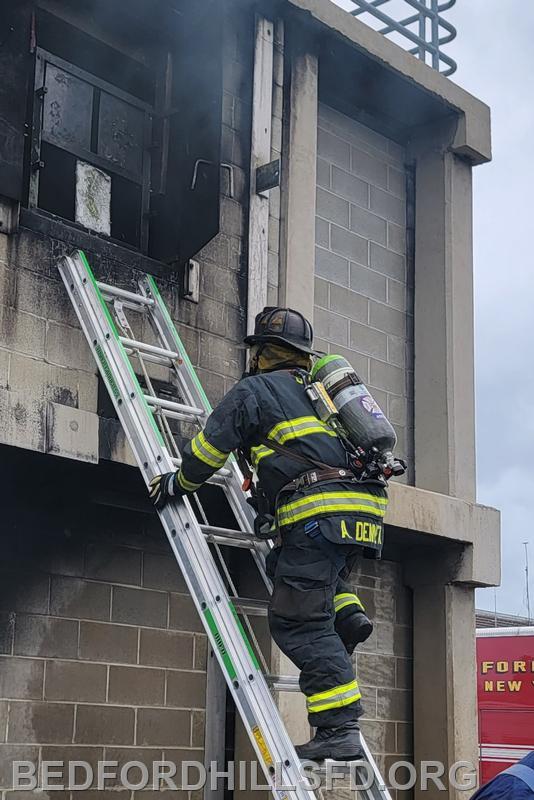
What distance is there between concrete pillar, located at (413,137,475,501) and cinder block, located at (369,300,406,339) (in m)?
0.12

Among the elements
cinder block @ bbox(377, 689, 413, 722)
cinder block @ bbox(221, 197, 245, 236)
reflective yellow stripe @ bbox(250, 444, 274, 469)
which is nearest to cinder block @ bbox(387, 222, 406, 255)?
cinder block @ bbox(221, 197, 245, 236)

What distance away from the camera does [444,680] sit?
8.12 metres

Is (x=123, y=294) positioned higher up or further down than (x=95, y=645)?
higher up

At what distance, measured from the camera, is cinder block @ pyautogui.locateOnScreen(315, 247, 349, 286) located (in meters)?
8.11

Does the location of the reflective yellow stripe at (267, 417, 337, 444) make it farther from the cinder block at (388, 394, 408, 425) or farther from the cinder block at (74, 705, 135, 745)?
the cinder block at (388, 394, 408, 425)

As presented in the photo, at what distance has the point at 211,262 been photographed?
698cm

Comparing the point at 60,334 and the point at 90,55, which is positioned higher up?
the point at 90,55

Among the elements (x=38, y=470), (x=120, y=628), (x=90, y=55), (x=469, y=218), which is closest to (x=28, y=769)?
(x=120, y=628)

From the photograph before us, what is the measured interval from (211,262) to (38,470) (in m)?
1.67

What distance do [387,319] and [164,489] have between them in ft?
13.0

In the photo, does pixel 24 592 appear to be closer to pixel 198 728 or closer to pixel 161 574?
pixel 161 574

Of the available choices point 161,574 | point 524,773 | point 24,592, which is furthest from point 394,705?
point 524,773

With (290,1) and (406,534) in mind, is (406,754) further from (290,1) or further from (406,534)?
(290,1)

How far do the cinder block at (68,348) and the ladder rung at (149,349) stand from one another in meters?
0.25
